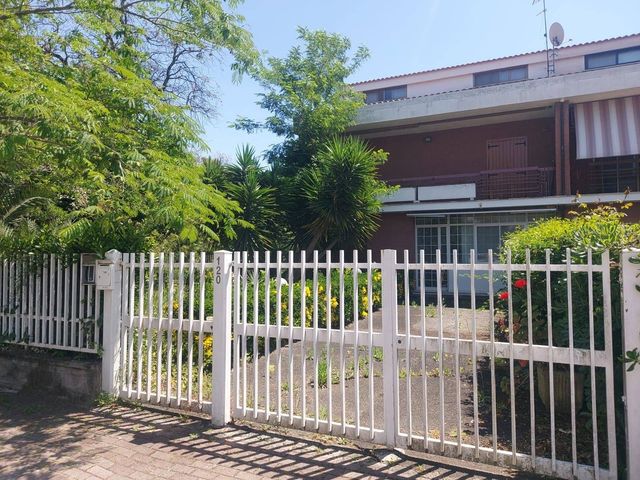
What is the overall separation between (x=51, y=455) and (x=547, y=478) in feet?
13.7

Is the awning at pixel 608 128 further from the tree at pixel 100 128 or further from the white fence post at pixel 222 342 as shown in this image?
the white fence post at pixel 222 342

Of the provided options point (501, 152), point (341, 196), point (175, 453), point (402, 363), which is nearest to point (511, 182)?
point (501, 152)

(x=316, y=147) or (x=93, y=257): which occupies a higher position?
(x=316, y=147)

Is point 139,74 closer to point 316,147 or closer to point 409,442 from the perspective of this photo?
point 409,442

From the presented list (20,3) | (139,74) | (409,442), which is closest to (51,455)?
(409,442)

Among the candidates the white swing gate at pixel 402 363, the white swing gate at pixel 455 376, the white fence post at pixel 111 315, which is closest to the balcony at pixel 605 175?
the white swing gate at pixel 402 363

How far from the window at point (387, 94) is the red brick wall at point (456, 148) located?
236 inches

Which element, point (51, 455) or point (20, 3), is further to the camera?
point (20, 3)

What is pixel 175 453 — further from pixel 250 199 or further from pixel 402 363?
pixel 250 199

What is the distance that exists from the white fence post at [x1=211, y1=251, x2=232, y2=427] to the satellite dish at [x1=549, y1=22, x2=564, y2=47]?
19.1 metres

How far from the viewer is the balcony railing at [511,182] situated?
15.3m

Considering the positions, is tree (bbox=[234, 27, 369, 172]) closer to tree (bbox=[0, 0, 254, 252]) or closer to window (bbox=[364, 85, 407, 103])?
window (bbox=[364, 85, 407, 103])


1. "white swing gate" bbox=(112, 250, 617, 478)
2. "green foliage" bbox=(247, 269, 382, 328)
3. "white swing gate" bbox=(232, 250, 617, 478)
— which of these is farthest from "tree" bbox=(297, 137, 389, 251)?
"white swing gate" bbox=(232, 250, 617, 478)

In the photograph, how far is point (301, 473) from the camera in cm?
385
